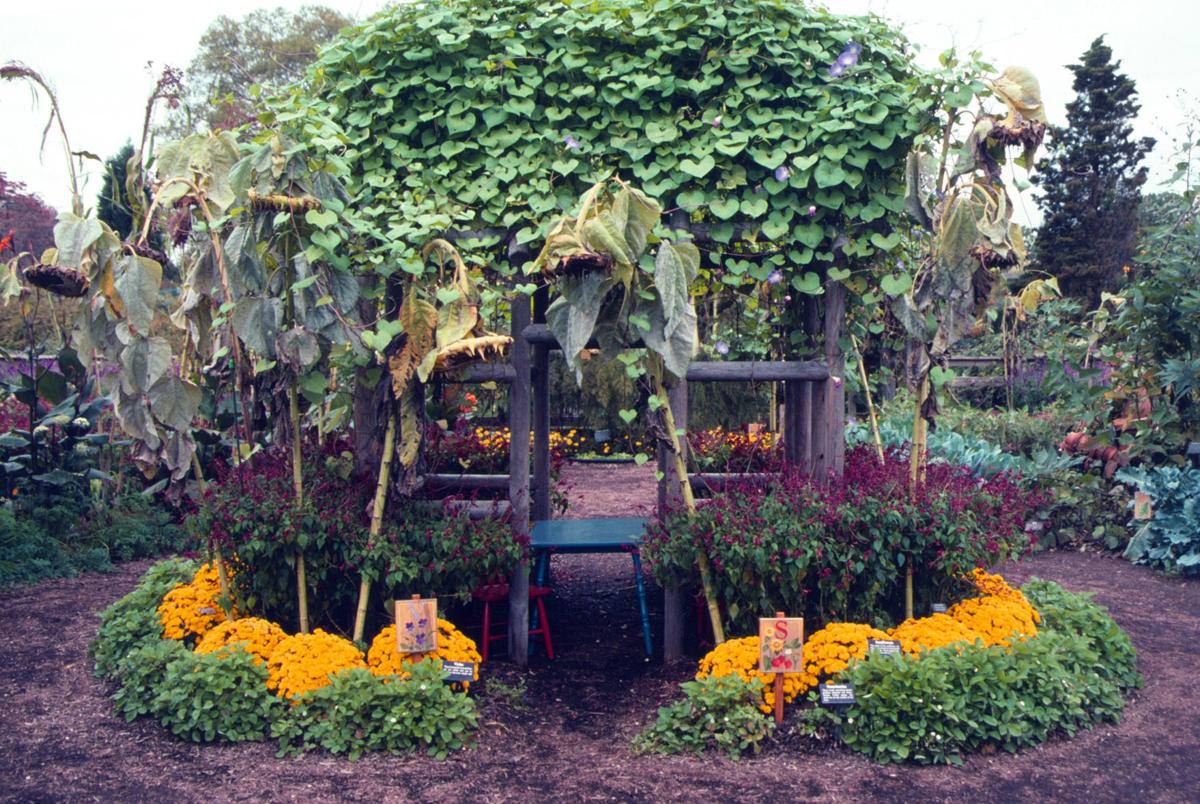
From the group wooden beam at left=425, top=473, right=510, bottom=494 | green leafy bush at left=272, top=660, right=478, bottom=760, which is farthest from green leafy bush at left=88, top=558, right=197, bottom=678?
wooden beam at left=425, top=473, right=510, bottom=494

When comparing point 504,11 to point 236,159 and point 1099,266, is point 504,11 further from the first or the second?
point 1099,266

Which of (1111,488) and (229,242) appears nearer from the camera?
(229,242)

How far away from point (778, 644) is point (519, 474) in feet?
5.40

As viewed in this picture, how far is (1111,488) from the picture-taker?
7.67 meters

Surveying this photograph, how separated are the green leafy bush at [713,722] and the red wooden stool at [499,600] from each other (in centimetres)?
113

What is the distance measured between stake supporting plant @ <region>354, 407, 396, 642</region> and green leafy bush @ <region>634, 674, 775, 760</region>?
127cm

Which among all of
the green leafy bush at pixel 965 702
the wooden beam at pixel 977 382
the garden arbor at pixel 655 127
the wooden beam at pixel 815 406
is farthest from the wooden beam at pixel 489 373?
the wooden beam at pixel 977 382

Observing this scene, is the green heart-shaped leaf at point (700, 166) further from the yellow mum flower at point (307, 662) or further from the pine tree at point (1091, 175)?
the pine tree at point (1091, 175)

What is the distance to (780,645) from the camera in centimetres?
362

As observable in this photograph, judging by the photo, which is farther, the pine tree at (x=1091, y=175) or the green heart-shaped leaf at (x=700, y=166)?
the pine tree at (x=1091, y=175)

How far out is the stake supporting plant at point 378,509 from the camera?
13.7 feet

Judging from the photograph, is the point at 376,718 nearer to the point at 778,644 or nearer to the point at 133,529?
the point at 778,644

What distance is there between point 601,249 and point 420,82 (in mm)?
1510

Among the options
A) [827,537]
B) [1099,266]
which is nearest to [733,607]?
[827,537]
